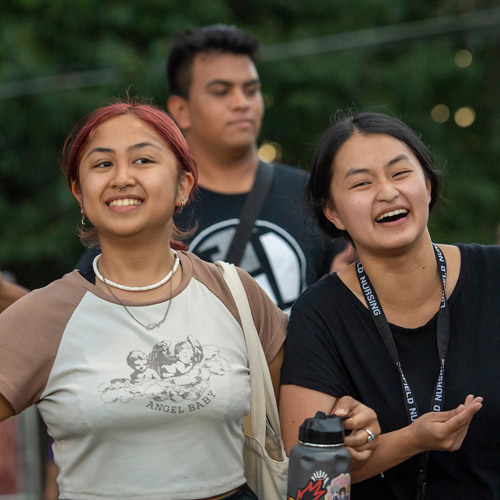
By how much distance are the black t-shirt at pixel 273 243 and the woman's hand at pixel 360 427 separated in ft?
4.15

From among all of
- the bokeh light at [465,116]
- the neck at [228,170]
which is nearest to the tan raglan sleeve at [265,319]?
the neck at [228,170]

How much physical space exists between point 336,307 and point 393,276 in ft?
0.74

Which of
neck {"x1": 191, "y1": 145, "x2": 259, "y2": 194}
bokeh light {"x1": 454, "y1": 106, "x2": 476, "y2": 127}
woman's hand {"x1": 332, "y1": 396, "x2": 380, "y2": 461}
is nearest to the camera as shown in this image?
woman's hand {"x1": 332, "y1": 396, "x2": 380, "y2": 461}

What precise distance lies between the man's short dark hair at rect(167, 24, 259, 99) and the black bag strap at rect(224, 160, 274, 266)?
0.75 meters

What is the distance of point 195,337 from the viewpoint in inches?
104

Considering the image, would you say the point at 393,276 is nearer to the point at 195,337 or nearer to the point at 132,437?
the point at 195,337

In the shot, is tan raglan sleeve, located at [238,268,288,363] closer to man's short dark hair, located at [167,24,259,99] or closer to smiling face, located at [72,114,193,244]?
smiling face, located at [72,114,193,244]

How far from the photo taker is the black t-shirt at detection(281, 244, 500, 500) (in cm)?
284

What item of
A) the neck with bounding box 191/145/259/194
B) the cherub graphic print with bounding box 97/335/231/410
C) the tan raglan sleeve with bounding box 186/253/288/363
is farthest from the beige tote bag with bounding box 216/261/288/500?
the neck with bounding box 191/145/259/194

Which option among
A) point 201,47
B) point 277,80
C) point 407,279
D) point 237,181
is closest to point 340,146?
point 407,279

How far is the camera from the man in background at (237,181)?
4020mm

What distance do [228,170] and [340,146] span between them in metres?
1.32

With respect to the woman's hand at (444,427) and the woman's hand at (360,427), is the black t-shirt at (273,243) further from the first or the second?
the woman's hand at (444,427)

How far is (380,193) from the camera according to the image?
2947mm
